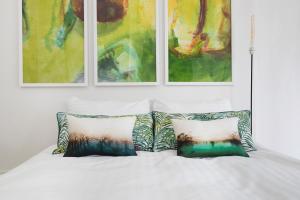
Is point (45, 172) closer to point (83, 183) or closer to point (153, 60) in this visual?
point (83, 183)

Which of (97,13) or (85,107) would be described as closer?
(85,107)

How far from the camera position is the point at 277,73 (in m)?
2.83

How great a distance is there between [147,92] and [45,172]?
137cm

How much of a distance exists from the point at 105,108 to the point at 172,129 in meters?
0.57

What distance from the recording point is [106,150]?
1938 millimetres

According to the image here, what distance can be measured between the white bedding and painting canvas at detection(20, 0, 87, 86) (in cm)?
95

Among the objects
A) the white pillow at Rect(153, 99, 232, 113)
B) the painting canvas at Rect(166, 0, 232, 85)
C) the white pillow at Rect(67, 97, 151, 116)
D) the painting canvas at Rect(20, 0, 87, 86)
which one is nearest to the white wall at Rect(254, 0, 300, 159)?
the painting canvas at Rect(166, 0, 232, 85)

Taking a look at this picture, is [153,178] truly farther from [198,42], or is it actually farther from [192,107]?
[198,42]

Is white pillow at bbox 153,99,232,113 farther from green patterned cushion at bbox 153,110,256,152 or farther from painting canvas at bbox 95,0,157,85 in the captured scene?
painting canvas at bbox 95,0,157,85

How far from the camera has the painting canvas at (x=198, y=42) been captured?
8.84 ft

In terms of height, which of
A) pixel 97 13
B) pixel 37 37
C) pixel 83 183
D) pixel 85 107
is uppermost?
pixel 97 13

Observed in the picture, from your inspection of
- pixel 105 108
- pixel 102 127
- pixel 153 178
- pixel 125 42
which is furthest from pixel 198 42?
pixel 153 178

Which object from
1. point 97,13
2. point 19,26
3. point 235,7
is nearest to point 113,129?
point 97,13

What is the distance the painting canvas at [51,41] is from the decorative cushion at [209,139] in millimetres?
1184
